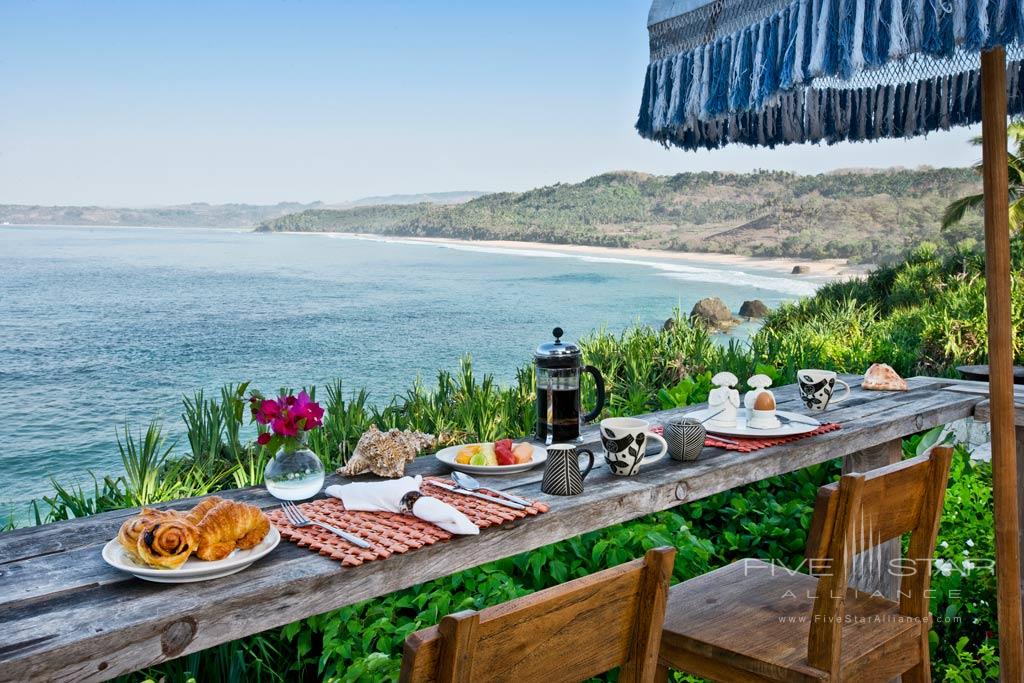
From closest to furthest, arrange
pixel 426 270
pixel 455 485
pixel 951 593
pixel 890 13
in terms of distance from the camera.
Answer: pixel 890 13 < pixel 455 485 < pixel 951 593 < pixel 426 270

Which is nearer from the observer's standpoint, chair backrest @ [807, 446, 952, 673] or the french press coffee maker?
chair backrest @ [807, 446, 952, 673]

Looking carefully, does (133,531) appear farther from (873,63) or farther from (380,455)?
(873,63)

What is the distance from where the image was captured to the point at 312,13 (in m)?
42.0

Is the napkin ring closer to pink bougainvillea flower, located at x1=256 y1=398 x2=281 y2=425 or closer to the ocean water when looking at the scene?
pink bougainvillea flower, located at x1=256 y1=398 x2=281 y2=425

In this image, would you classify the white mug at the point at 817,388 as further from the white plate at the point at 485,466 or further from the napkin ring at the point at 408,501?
the napkin ring at the point at 408,501

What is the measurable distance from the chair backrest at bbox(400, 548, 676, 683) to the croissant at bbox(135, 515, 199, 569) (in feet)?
1.70

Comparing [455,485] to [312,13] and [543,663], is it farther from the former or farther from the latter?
[312,13]

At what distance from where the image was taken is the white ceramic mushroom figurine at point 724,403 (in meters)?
2.14

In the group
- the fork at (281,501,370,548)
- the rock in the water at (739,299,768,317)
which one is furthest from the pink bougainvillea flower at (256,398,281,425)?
the rock in the water at (739,299,768,317)

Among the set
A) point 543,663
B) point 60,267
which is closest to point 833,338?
point 543,663

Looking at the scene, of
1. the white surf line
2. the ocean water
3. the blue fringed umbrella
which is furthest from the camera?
the white surf line

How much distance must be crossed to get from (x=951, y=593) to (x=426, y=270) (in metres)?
44.9

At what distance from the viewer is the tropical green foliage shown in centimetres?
246

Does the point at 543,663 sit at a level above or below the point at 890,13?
below
